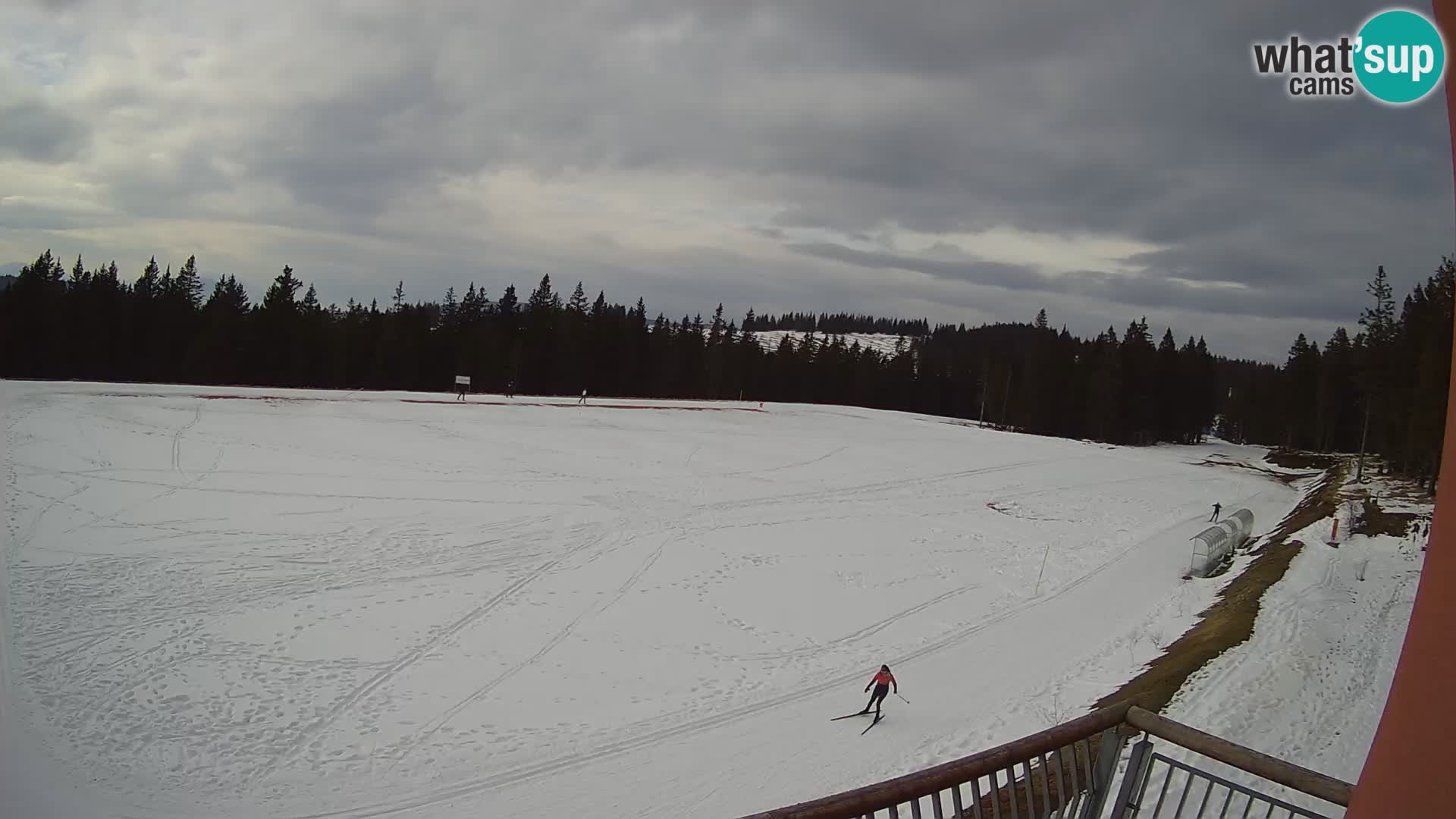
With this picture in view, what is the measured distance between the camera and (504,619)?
1716 cm

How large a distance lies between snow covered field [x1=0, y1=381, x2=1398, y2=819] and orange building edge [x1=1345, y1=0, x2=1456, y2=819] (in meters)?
9.26

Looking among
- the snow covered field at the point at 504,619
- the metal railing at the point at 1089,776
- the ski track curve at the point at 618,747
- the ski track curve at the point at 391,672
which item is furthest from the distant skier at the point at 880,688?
the metal railing at the point at 1089,776

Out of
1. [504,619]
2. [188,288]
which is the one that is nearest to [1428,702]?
[504,619]

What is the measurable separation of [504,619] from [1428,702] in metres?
16.7

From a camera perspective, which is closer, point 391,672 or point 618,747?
point 618,747

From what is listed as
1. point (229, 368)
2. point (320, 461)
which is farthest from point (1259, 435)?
point (229, 368)

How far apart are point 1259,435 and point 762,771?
106 meters

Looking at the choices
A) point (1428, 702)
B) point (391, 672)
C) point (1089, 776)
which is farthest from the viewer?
point (391, 672)

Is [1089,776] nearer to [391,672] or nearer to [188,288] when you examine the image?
[391,672]

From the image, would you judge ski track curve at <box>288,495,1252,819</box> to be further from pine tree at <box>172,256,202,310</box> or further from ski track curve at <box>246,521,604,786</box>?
pine tree at <box>172,256,202,310</box>

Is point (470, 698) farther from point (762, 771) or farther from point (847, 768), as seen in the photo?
point (847, 768)

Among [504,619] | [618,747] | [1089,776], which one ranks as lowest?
[618,747]

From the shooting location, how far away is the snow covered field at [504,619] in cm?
1129

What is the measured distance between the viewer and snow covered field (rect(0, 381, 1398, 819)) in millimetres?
11289
